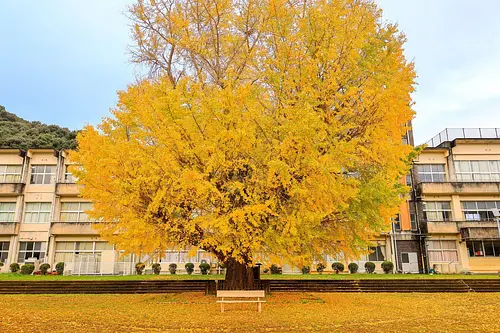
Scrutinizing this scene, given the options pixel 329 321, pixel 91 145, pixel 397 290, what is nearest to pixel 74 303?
pixel 91 145

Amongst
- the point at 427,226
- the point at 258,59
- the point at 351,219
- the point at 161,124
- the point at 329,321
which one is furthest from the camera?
the point at 427,226

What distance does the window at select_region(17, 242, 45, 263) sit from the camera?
34.9m

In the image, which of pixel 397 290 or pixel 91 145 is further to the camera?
pixel 397 290

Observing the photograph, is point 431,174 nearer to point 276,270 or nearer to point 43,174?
point 276,270

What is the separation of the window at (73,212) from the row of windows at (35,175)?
235 centimetres

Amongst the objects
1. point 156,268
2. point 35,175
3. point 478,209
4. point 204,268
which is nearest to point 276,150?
point 204,268

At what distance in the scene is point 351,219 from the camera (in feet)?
41.7

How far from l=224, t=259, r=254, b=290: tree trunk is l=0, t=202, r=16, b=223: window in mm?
29180

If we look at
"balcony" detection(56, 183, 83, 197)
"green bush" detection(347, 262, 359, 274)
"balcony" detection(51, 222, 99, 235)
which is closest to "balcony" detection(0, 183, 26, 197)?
"balcony" detection(56, 183, 83, 197)

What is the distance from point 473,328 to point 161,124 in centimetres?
1003

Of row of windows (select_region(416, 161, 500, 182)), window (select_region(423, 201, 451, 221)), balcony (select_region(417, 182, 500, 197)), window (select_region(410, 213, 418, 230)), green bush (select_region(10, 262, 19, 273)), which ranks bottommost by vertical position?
green bush (select_region(10, 262, 19, 273))

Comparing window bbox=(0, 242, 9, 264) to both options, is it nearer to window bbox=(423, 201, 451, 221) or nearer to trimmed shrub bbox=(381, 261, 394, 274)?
trimmed shrub bbox=(381, 261, 394, 274)

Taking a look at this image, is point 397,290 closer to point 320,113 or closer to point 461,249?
point 320,113

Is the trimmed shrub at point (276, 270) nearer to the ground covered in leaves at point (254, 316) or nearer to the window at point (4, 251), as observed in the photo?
the ground covered in leaves at point (254, 316)
